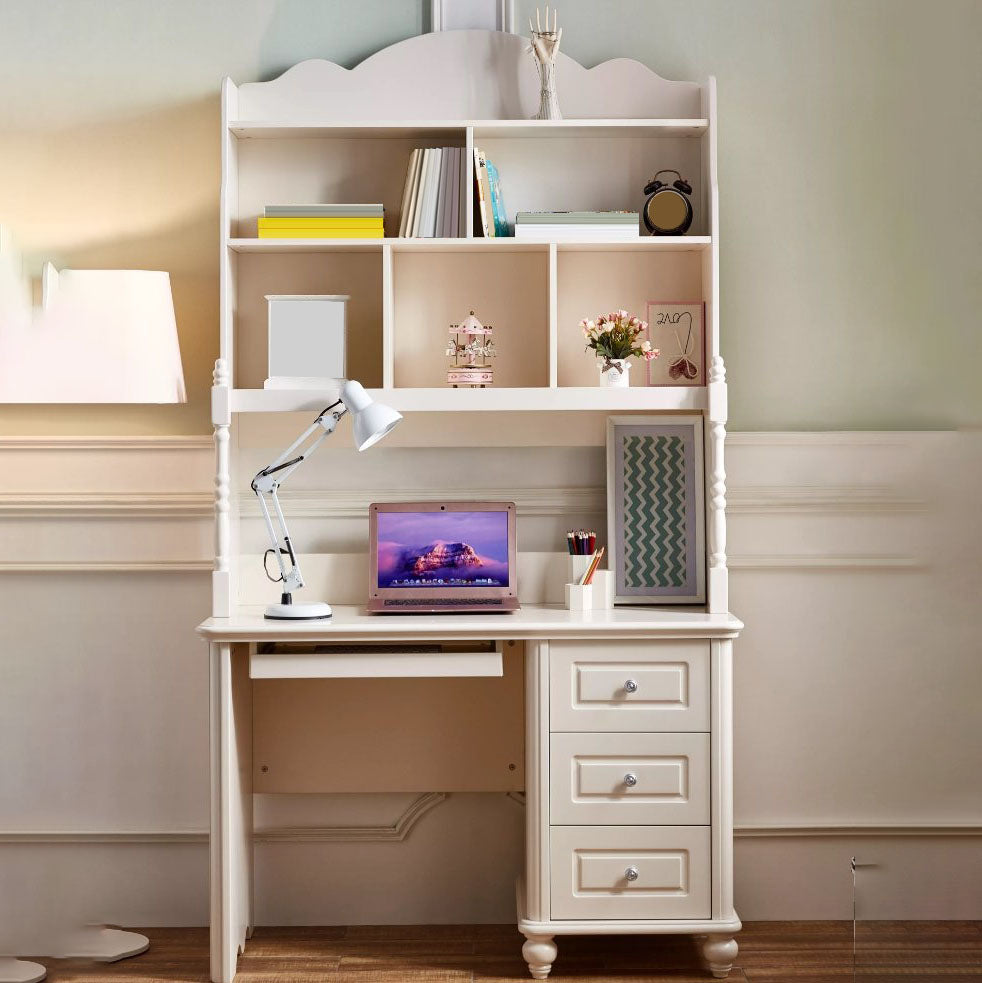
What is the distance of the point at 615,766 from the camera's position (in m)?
2.29

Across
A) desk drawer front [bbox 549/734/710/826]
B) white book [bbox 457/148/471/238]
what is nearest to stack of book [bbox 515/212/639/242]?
white book [bbox 457/148/471/238]

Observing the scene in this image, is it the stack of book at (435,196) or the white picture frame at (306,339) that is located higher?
the stack of book at (435,196)

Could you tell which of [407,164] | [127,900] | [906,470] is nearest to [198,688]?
[127,900]

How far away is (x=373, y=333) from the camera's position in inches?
103

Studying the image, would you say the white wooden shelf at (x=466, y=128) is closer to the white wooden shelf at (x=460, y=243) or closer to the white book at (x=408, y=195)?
the white book at (x=408, y=195)

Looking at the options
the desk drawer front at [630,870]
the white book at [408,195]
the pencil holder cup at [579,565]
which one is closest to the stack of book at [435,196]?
the white book at [408,195]

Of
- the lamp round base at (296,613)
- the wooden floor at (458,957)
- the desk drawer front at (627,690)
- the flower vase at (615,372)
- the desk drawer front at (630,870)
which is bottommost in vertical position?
the wooden floor at (458,957)

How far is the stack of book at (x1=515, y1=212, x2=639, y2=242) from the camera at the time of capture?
2451 mm

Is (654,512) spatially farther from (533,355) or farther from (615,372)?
(533,355)

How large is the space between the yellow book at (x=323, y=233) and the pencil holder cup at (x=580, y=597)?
922mm

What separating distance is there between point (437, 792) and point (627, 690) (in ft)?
2.08

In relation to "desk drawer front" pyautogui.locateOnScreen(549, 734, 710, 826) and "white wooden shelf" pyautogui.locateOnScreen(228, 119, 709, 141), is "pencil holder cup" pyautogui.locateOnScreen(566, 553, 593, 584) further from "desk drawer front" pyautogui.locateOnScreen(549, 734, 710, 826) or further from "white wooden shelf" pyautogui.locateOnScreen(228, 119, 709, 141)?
"white wooden shelf" pyautogui.locateOnScreen(228, 119, 709, 141)

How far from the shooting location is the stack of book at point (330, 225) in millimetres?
2455

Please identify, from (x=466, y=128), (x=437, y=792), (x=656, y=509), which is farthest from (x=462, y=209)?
(x=437, y=792)
